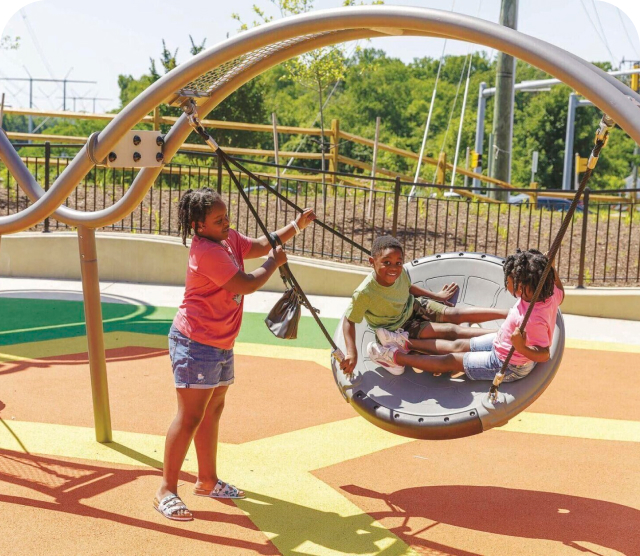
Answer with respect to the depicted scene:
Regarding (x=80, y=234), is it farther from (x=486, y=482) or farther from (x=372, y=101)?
(x=372, y=101)

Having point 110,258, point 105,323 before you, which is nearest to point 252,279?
point 105,323

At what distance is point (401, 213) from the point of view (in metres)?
14.0

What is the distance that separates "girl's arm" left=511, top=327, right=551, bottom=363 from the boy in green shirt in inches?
29.0

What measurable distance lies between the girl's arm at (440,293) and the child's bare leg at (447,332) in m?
0.20

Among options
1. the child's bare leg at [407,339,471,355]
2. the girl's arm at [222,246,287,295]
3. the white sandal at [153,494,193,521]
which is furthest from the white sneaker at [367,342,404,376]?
the white sandal at [153,494,193,521]

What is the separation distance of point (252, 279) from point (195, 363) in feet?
1.58

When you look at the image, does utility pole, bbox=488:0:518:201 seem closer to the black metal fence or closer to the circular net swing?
the black metal fence

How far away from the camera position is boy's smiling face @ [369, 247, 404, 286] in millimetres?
4633

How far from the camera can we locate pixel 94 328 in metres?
5.15

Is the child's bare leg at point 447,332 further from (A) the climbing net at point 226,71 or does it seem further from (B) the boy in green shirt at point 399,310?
(A) the climbing net at point 226,71

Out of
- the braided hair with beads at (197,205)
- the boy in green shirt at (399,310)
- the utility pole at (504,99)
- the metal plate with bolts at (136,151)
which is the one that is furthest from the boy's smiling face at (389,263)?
the utility pole at (504,99)

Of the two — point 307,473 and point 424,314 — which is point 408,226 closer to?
point 424,314

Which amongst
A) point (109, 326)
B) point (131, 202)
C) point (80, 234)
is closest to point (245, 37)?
point (131, 202)

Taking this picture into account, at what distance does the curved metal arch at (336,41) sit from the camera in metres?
2.87
